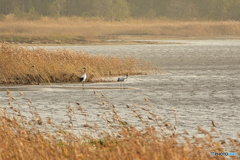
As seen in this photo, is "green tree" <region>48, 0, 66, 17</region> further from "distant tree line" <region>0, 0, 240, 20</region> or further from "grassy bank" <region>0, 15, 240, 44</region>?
"grassy bank" <region>0, 15, 240, 44</region>

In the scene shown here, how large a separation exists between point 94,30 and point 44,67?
40.9 metres

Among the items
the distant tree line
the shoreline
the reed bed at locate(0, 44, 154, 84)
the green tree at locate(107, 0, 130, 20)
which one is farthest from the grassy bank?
the reed bed at locate(0, 44, 154, 84)

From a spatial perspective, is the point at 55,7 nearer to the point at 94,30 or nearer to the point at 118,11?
the point at 118,11

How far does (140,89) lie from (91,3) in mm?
78460

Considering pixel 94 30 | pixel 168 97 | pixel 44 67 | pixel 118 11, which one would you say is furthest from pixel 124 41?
pixel 168 97

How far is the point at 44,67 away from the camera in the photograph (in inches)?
888

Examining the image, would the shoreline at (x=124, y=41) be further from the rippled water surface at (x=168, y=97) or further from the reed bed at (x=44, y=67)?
the rippled water surface at (x=168, y=97)

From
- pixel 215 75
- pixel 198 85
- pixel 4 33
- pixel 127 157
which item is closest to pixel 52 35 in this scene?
pixel 4 33

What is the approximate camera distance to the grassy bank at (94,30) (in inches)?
2359

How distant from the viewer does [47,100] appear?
684 inches

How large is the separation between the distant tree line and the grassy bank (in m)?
14.3

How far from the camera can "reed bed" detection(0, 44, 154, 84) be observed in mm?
22469

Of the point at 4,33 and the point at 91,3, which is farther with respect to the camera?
the point at 91,3

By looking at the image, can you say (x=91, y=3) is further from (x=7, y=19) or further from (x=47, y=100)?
(x=47, y=100)
